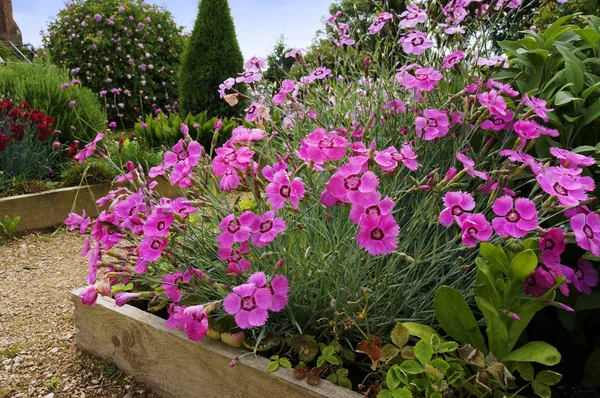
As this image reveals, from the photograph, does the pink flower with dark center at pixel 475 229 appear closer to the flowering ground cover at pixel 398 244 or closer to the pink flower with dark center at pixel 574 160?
the flowering ground cover at pixel 398 244

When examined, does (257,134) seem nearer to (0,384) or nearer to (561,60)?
(561,60)

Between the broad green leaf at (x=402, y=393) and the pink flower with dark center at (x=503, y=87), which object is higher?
the pink flower with dark center at (x=503, y=87)

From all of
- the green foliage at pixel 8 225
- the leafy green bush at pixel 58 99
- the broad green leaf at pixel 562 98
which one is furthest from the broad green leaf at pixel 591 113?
the leafy green bush at pixel 58 99

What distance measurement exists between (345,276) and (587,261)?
0.73 meters

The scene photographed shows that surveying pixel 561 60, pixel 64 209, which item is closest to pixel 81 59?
pixel 64 209

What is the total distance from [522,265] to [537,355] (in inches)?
9.7

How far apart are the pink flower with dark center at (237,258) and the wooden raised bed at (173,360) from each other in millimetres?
264

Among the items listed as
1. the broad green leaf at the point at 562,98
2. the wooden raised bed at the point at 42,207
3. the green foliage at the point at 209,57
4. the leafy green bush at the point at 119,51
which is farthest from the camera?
the leafy green bush at the point at 119,51

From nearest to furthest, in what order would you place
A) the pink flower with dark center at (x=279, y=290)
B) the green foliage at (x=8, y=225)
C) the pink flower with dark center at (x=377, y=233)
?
the pink flower with dark center at (x=377, y=233) → the pink flower with dark center at (x=279, y=290) → the green foliage at (x=8, y=225)

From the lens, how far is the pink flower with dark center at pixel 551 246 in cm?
137

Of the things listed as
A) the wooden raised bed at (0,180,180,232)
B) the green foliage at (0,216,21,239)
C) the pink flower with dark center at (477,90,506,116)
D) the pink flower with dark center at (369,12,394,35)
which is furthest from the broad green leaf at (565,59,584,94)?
the green foliage at (0,216,21,239)

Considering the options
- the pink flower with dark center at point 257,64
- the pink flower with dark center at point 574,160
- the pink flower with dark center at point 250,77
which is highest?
the pink flower with dark center at point 257,64

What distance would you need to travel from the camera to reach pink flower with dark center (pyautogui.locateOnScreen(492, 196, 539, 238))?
1.27 m

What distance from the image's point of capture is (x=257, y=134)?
59.1 inches
